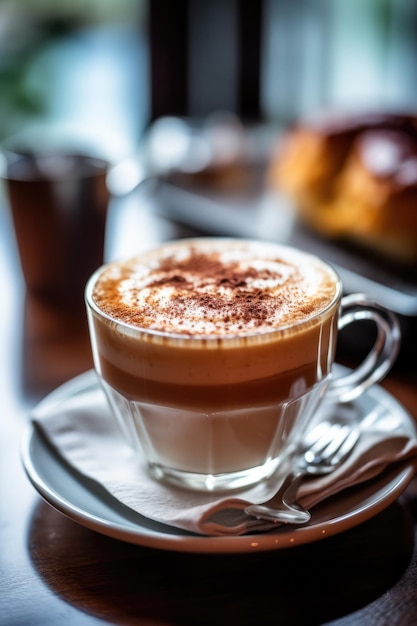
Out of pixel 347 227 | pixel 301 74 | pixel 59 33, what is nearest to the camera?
pixel 347 227

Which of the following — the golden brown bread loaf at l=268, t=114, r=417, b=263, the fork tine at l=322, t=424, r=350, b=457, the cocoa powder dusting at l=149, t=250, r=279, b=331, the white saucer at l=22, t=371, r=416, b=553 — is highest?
the cocoa powder dusting at l=149, t=250, r=279, b=331

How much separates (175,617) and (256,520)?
0.29ft

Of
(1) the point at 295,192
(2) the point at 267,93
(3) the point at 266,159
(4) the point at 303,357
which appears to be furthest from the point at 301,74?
(4) the point at 303,357

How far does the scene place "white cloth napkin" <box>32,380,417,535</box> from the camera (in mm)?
535

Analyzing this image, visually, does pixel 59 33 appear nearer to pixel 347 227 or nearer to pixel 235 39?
pixel 235 39

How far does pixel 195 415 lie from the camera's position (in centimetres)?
57

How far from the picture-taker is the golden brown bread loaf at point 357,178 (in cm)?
97

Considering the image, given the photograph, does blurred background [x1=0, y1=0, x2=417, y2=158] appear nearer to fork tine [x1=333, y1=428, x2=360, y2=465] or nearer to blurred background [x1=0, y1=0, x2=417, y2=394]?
blurred background [x1=0, y1=0, x2=417, y2=394]

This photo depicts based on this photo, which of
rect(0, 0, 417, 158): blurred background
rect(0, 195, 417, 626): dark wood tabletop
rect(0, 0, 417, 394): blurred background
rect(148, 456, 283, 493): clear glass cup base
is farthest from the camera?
rect(0, 0, 417, 158): blurred background

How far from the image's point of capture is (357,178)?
1072 millimetres

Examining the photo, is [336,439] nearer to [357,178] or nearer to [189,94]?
[357,178]

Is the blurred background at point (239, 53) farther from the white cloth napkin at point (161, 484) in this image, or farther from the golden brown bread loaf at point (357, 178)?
the white cloth napkin at point (161, 484)

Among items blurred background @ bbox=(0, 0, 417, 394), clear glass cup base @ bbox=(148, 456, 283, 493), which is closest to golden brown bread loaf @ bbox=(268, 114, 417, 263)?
blurred background @ bbox=(0, 0, 417, 394)

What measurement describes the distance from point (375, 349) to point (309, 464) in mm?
135
